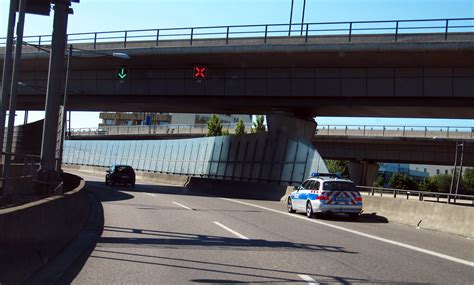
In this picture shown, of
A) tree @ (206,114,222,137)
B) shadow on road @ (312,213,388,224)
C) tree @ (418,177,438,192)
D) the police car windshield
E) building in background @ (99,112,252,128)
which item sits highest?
building in background @ (99,112,252,128)

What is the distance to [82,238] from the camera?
1166 centimetres

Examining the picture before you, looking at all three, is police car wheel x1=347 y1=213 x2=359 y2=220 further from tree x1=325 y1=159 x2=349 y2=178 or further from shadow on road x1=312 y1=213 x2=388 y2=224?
tree x1=325 y1=159 x2=349 y2=178

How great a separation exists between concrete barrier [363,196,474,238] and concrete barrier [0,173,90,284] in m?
11.0

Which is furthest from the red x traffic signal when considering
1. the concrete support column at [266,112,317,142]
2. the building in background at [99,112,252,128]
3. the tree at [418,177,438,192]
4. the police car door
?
the building in background at [99,112,252,128]

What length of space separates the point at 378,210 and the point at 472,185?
107932mm

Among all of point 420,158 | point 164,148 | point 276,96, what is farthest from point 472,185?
point 276,96

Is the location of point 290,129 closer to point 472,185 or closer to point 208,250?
point 208,250

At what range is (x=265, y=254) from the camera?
10273 mm

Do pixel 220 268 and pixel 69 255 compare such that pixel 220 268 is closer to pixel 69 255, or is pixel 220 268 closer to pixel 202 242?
pixel 69 255

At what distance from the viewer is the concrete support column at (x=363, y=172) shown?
70.0m

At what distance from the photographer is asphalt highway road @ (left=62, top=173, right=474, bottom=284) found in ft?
26.5

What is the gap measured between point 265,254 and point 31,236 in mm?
4632

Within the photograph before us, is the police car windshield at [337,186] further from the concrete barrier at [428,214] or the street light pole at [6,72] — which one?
the street light pole at [6,72]

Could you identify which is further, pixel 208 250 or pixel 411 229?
pixel 411 229
